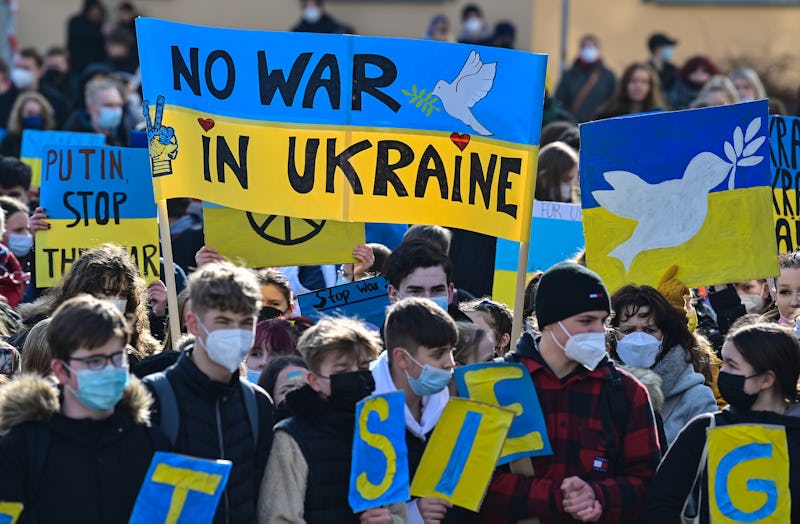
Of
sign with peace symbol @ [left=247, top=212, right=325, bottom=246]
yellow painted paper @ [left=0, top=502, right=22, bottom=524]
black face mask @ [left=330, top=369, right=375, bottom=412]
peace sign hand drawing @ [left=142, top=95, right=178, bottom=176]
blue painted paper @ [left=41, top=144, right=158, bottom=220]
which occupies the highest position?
peace sign hand drawing @ [left=142, top=95, right=178, bottom=176]

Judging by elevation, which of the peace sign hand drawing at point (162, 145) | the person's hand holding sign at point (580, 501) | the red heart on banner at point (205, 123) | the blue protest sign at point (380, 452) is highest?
the red heart on banner at point (205, 123)

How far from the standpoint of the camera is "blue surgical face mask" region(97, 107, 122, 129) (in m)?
11.6

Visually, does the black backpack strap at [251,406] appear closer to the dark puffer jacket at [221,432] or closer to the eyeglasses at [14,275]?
the dark puffer jacket at [221,432]

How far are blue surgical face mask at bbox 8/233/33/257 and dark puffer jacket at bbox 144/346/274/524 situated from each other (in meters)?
4.01

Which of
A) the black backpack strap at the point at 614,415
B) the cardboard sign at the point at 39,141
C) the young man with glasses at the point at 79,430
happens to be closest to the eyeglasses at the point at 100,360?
the young man with glasses at the point at 79,430

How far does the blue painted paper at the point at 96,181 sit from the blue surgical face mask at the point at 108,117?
3299 millimetres

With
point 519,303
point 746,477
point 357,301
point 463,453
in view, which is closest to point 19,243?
point 357,301

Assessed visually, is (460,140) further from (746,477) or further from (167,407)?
(167,407)

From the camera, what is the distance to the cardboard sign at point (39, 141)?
10828mm

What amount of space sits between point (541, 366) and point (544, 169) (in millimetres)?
3675

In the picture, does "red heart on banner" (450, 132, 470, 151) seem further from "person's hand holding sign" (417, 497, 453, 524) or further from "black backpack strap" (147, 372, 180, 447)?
"black backpack strap" (147, 372, 180, 447)

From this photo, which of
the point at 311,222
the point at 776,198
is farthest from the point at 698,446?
the point at 776,198

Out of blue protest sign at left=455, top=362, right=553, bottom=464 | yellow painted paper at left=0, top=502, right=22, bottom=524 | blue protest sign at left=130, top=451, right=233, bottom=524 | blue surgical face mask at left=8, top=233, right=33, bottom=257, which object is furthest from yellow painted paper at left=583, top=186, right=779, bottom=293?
blue surgical face mask at left=8, top=233, right=33, bottom=257

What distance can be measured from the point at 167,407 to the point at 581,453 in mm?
1453
